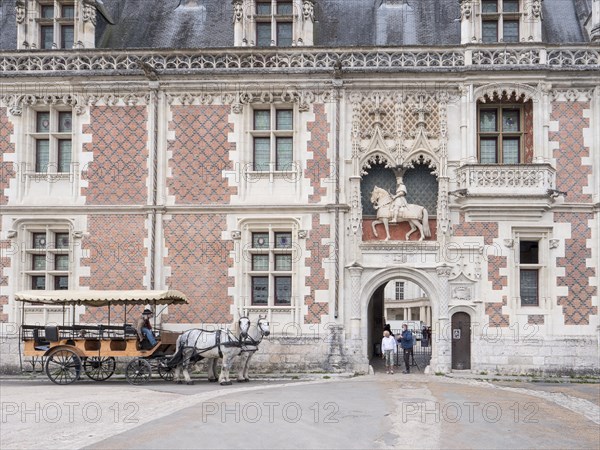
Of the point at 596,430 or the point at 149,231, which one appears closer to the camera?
the point at 596,430

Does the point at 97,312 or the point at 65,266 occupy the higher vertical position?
the point at 65,266

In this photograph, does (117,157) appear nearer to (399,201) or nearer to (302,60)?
(302,60)

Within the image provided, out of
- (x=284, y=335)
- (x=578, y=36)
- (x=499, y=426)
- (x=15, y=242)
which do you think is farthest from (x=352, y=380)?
(x=578, y=36)

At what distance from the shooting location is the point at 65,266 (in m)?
20.5

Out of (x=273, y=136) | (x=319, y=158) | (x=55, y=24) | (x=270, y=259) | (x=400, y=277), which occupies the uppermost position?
(x=55, y=24)

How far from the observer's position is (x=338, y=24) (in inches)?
859

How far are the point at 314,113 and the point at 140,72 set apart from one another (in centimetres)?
493

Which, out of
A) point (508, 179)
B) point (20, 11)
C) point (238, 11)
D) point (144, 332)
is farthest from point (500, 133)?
point (20, 11)

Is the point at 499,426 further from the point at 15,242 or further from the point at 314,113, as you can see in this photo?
the point at 15,242

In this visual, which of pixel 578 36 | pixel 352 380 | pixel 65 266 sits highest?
pixel 578 36

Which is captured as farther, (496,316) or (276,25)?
(276,25)

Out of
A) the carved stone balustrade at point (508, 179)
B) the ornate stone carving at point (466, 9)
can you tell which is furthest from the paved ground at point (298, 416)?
the ornate stone carving at point (466, 9)

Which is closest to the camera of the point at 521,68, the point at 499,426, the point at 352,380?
the point at 499,426

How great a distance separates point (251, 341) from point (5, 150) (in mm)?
9152
